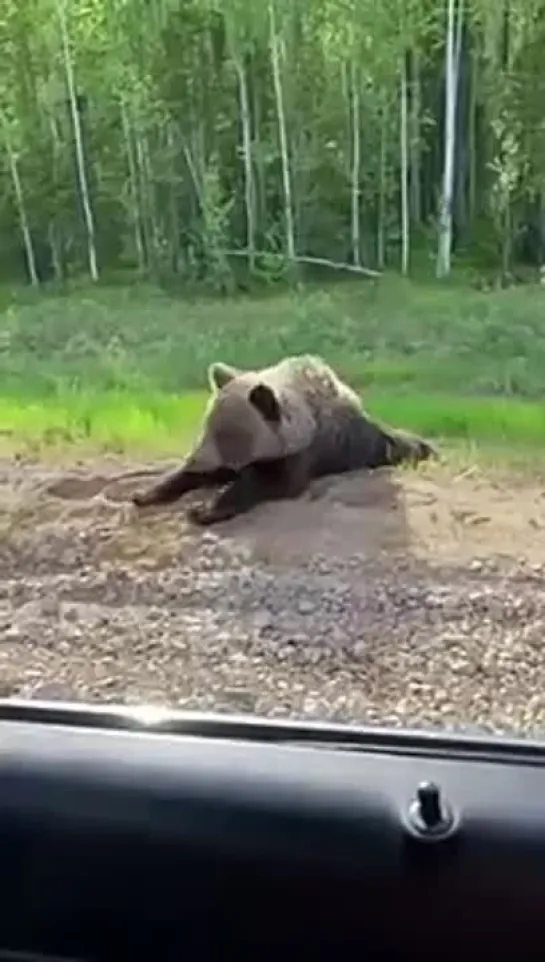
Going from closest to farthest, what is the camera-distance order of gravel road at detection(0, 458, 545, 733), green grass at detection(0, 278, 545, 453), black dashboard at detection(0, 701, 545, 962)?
black dashboard at detection(0, 701, 545, 962) < gravel road at detection(0, 458, 545, 733) < green grass at detection(0, 278, 545, 453)

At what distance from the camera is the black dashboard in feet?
3.53

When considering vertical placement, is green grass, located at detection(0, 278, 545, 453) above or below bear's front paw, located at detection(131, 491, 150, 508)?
above

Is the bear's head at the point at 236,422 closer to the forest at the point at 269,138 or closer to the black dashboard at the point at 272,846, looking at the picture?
the forest at the point at 269,138

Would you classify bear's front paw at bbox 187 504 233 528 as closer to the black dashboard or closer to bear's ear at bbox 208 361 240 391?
bear's ear at bbox 208 361 240 391

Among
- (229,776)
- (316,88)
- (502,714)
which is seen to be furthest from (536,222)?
(229,776)

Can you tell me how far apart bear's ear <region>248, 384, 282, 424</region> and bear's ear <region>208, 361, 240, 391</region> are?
0.03m

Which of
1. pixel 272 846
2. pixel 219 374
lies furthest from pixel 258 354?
pixel 272 846

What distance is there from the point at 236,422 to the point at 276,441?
0.05m

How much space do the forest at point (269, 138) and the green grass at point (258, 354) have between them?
0.10 feet

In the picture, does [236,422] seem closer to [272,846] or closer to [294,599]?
[294,599]

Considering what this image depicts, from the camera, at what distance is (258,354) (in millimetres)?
1518

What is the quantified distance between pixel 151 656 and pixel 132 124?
516 millimetres

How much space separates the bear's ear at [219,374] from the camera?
1.51 meters

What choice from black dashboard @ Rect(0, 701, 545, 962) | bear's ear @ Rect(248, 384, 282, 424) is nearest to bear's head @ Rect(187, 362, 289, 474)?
bear's ear @ Rect(248, 384, 282, 424)
